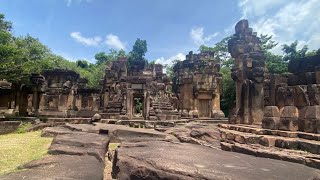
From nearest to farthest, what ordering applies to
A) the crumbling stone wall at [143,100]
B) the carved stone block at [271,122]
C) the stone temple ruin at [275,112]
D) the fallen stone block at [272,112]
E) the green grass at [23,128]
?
the stone temple ruin at [275,112]
the carved stone block at [271,122]
the fallen stone block at [272,112]
the green grass at [23,128]
the crumbling stone wall at [143,100]

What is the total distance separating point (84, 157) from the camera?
5082mm

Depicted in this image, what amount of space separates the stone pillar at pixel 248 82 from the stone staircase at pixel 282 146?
331 centimetres

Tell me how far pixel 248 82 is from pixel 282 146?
18.2 ft

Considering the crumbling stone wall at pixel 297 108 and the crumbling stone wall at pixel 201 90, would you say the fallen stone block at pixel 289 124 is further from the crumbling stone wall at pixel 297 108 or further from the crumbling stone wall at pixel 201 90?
the crumbling stone wall at pixel 201 90

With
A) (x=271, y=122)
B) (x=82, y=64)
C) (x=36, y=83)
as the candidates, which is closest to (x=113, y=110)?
(x=36, y=83)

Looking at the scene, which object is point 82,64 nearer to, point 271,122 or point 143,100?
point 143,100

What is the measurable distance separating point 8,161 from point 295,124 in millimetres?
6874

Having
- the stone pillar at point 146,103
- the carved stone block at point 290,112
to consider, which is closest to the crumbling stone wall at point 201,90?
the stone pillar at point 146,103

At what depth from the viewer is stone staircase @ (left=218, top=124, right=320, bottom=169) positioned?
4.74 metres

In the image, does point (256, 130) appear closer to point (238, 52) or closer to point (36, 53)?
point (238, 52)

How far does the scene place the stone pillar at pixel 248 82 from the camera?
11074mm

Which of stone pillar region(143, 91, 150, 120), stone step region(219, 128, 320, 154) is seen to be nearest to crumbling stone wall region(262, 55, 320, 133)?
stone step region(219, 128, 320, 154)

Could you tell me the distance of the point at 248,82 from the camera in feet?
37.0

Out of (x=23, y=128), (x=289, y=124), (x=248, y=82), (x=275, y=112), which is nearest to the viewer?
(x=289, y=124)
